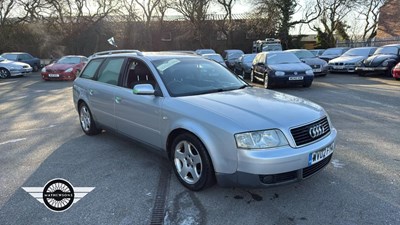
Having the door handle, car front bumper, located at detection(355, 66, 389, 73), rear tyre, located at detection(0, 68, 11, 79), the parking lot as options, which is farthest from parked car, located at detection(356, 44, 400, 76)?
rear tyre, located at detection(0, 68, 11, 79)

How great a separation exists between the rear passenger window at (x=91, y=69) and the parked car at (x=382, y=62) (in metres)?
13.3

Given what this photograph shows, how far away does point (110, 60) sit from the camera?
5262mm

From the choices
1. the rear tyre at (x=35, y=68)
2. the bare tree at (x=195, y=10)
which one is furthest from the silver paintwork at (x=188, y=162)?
the bare tree at (x=195, y=10)

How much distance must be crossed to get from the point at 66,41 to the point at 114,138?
3260cm

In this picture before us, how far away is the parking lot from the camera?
10.1 feet

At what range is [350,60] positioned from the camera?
1634cm

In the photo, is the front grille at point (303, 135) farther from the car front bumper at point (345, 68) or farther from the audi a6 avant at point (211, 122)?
the car front bumper at point (345, 68)

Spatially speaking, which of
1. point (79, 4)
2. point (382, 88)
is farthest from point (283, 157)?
point (79, 4)

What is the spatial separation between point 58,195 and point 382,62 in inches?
589

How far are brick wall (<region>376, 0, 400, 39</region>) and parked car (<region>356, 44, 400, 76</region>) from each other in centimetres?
2204

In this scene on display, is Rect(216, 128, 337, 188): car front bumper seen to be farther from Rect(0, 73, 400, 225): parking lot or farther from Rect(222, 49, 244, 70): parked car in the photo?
Rect(222, 49, 244, 70): parked car

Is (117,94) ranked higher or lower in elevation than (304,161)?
higher

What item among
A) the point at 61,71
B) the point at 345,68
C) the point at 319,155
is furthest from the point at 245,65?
the point at 319,155

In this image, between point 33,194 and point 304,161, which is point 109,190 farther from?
point 304,161
